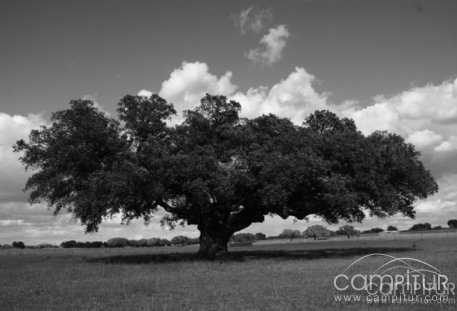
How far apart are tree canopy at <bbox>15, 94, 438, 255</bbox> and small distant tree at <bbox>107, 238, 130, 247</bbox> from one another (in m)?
97.5

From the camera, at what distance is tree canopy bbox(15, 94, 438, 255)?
115 ft

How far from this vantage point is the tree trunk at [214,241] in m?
42.7

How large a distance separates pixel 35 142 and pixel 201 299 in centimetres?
2947

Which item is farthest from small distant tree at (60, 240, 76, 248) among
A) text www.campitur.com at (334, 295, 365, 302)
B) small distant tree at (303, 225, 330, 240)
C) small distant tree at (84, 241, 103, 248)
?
A: text www.campitur.com at (334, 295, 365, 302)

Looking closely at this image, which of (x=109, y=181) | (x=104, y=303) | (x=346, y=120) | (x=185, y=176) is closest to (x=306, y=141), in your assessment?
(x=346, y=120)

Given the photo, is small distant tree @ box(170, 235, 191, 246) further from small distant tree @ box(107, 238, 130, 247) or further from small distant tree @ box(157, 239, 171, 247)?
small distant tree @ box(107, 238, 130, 247)

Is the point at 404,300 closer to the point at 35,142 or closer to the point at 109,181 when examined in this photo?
the point at 109,181

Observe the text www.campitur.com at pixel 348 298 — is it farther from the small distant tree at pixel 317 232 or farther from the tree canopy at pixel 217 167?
the small distant tree at pixel 317 232

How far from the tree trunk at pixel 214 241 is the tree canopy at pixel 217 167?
0.09 m

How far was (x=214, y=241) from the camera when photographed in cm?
4309

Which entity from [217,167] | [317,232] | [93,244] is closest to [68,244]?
[93,244]

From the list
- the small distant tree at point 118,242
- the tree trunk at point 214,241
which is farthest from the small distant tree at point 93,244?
the tree trunk at point 214,241

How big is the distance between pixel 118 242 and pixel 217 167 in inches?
4300

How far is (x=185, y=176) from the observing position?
35594 millimetres
